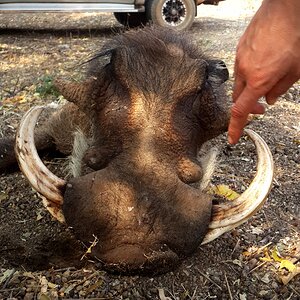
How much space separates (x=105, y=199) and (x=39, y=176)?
368mm

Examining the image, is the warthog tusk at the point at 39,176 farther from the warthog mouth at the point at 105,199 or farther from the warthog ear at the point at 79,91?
the warthog ear at the point at 79,91

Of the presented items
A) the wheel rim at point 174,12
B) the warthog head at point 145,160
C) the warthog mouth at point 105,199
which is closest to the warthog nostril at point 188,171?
the warthog head at point 145,160

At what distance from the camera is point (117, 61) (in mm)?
3066

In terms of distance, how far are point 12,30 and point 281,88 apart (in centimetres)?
839

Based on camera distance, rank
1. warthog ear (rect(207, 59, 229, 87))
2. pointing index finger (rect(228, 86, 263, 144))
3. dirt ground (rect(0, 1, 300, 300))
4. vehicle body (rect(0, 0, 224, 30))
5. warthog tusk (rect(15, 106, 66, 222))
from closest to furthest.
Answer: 1. pointing index finger (rect(228, 86, 263, 144))
2. warthog tusk (rect(15, 106, 66, 222))
3. dirt ground (rect(0, 1, 300, 300))
4. warthog ear (rect(207, 59, 229, 87))
5. vehicle body (rect(0, 0, 224, 30))

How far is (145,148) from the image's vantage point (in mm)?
2662

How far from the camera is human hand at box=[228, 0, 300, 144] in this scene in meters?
1.71

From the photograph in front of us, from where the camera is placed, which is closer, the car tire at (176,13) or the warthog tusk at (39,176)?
the warthog tusk at (39,176)

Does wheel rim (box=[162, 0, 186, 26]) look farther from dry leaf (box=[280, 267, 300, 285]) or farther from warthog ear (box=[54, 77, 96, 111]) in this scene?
dry leaf (box=[280, 267, 300, 285])

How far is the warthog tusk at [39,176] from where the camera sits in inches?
104

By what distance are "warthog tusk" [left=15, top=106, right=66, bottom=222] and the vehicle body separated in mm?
6615

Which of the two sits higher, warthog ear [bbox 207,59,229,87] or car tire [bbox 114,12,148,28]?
warthog ear [bbox 207,59,229,87]

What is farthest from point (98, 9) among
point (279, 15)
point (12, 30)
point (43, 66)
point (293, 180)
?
point (279, 15)

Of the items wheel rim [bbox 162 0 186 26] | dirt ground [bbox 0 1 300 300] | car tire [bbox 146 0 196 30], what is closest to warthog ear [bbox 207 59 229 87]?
dirt ground [bbox 0 1 300 300]
